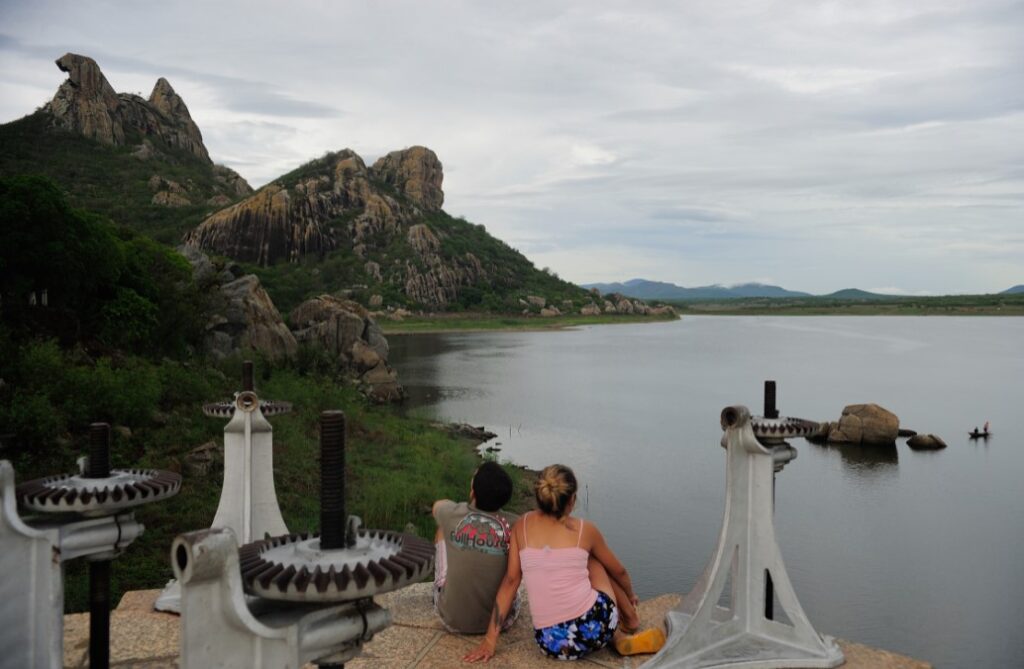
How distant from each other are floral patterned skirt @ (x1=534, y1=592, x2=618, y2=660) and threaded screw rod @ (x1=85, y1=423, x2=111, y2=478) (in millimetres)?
2568

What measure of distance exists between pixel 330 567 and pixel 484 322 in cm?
7472

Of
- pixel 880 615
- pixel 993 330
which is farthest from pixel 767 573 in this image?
pixel 993 330

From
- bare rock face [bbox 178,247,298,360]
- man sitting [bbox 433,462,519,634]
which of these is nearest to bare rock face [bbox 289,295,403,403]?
bare rock face [bbox 178,247,298,360]

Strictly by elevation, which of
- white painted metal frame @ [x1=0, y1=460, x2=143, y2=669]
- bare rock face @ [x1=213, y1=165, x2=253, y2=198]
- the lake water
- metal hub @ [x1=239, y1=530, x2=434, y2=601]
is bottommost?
the lake water

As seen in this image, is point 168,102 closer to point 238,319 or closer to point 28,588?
point 238,319

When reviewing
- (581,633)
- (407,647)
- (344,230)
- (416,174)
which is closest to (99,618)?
(407,647)

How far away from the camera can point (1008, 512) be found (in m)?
16.0

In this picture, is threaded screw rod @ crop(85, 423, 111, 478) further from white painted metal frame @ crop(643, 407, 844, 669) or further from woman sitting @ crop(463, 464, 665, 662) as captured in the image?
white painted metal frame @ crop(643, 407, 844, 669)

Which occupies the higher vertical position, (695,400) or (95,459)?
(95,459)

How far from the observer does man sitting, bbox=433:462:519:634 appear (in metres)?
4.95

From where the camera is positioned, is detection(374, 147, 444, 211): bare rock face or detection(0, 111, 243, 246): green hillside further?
detection(374, 147, 444, 211): bare rock face

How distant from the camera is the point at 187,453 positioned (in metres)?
11.8

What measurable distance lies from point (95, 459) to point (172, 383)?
39.5 feet

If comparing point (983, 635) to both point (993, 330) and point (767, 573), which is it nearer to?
point (767, 573)
